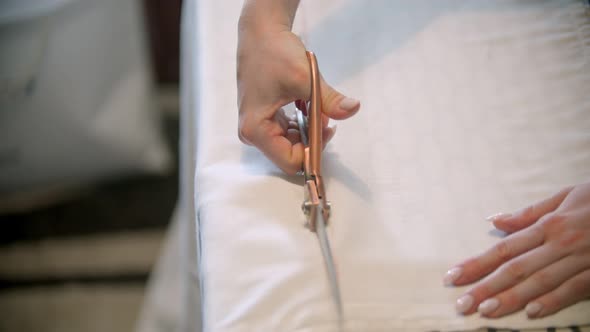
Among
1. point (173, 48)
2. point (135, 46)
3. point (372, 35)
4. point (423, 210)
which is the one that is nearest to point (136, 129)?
point (135, 46)

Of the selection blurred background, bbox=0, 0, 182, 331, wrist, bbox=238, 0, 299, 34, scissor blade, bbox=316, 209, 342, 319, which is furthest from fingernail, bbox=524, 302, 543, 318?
blurred background, bbox=0, 0, 182, 331

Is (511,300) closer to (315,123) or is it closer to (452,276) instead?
(452,276)

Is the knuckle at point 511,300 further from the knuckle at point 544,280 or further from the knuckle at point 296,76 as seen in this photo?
the knuckle at point 296,76

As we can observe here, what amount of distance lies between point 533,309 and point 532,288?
2 cm

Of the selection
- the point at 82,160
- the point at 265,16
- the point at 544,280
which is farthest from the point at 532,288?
the point at 82,160

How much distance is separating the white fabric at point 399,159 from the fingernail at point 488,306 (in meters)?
0.01

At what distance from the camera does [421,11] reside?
57cm

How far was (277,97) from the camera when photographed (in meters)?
0.44

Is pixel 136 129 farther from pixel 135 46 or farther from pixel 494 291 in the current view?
pixel 494 291

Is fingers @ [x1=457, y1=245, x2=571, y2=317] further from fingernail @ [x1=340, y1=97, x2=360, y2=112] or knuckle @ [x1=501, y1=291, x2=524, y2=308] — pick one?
fingernail @ [x1=340, y1=97, x2=360, y2=112]

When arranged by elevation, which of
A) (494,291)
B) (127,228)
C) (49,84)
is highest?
(49,84)

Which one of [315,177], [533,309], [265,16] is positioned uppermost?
[265,16]

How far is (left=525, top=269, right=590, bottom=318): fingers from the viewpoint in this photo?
39 cm

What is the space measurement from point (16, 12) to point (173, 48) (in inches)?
18.5
